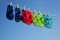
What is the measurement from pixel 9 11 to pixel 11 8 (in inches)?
4.7

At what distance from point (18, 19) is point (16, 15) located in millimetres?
133

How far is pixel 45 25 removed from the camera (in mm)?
7098

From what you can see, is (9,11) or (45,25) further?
(45,25)

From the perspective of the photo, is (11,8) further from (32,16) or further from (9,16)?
(32,16)

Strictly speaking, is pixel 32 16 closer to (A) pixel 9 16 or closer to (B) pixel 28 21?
(B) pixel 28 21

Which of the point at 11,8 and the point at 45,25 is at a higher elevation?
the point at 11,8

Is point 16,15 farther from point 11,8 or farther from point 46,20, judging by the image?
point 46,20

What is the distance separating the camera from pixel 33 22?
6883mm

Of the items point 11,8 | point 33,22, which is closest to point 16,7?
point 11,8

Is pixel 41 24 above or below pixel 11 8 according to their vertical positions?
below

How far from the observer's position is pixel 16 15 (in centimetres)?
658

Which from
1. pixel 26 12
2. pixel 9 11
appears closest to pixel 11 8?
pixel 9 11

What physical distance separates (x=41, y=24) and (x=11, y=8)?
3.67ft

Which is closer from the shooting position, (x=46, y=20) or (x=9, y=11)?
(x=9, y=11)
